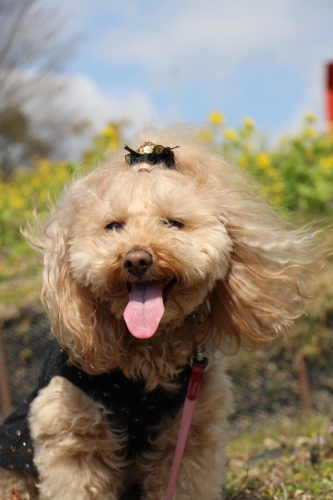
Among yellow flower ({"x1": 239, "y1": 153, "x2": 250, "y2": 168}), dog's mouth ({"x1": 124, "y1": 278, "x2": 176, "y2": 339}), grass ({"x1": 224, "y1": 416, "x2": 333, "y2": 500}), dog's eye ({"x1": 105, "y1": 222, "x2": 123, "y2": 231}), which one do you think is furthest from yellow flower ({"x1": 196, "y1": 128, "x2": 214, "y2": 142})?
yellow flower ({"x1": 239, "y1": 153, "x2": 250, "y2": 168})

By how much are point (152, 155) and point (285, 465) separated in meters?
1.86

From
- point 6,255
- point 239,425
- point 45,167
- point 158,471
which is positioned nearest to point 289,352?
point 239,425

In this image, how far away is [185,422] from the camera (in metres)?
2.18

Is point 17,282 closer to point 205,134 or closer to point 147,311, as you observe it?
point 205,134

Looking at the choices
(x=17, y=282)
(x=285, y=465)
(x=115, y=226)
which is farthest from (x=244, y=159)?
(x=115, y=226)

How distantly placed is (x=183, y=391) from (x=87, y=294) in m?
0.55

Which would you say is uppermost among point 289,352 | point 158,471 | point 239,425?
point 158,471

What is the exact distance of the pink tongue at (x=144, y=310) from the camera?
1.91 m

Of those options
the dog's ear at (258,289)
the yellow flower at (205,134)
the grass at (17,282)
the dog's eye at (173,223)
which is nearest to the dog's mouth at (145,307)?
the dog's eye at (173,223)

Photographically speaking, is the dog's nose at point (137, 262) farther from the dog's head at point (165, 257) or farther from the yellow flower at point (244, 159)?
the yellow flower at point (244, 159)

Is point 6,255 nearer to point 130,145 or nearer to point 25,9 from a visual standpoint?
point 130,145

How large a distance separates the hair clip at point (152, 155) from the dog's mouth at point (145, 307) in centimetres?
49

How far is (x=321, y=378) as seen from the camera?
14.2 feet

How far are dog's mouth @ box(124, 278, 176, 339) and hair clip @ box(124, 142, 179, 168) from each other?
490mm
